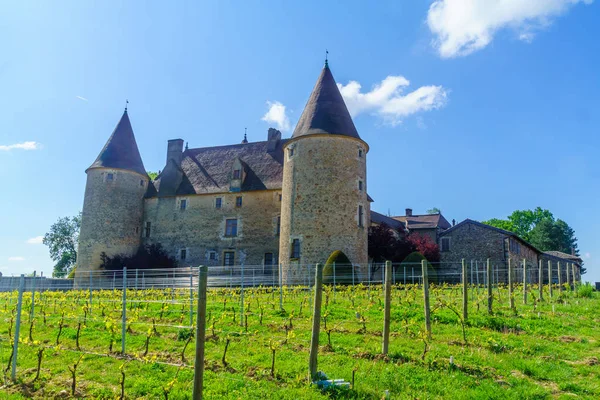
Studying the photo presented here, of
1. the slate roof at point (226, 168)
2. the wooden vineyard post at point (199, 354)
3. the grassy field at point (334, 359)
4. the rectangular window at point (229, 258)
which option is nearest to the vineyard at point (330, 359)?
the grassy field at point (334, 359)

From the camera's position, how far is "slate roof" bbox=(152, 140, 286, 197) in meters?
A: 33.1

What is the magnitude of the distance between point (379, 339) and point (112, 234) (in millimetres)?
28573

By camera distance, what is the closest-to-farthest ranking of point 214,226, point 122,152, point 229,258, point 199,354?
point 199,354 → point 229,258 → point 214,226 → point 122,152

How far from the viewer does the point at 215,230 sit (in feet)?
110

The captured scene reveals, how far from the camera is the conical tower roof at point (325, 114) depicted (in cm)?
2634

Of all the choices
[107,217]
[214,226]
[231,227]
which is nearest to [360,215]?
[231,227]

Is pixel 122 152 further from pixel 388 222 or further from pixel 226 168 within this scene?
pixel 388 222

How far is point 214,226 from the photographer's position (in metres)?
33.6

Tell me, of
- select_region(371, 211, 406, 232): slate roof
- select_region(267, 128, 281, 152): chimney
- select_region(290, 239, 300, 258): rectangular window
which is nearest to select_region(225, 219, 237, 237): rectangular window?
select_region(267, 128, 281, 152): chimney

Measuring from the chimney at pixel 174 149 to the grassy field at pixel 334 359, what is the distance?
27310mm

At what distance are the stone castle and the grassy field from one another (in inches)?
539

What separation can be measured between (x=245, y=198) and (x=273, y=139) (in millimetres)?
5478

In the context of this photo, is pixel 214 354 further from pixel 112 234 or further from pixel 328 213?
pixel 112 234

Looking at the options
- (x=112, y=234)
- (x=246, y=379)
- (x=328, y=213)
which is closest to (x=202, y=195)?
(x=112, y=234)
